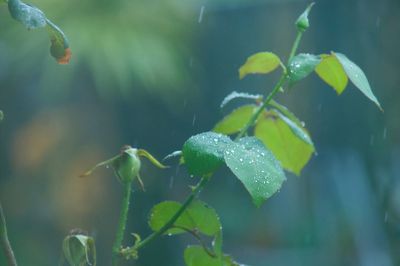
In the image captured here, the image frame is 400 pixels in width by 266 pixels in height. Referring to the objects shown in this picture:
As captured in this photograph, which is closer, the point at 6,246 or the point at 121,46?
the point at 6,246

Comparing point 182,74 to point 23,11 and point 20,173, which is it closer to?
point 20,173

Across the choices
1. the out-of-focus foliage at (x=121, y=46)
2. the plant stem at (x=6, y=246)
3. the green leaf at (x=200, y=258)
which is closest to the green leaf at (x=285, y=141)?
the green leaf at (x=200, y=258)

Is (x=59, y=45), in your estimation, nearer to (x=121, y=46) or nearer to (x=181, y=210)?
(x=181, y=210)

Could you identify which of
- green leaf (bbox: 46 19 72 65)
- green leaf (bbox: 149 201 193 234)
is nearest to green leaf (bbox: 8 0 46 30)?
green leaf (bbox: 46 19 72 65)

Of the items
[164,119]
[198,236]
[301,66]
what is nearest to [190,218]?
[198,236]

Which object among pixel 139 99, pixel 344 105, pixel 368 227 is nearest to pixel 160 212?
pixel 368 227

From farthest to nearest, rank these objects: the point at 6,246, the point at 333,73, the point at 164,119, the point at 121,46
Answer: the point at 164,119 → the point at 121,46 → the point at 333,73 → the point at 6,246
